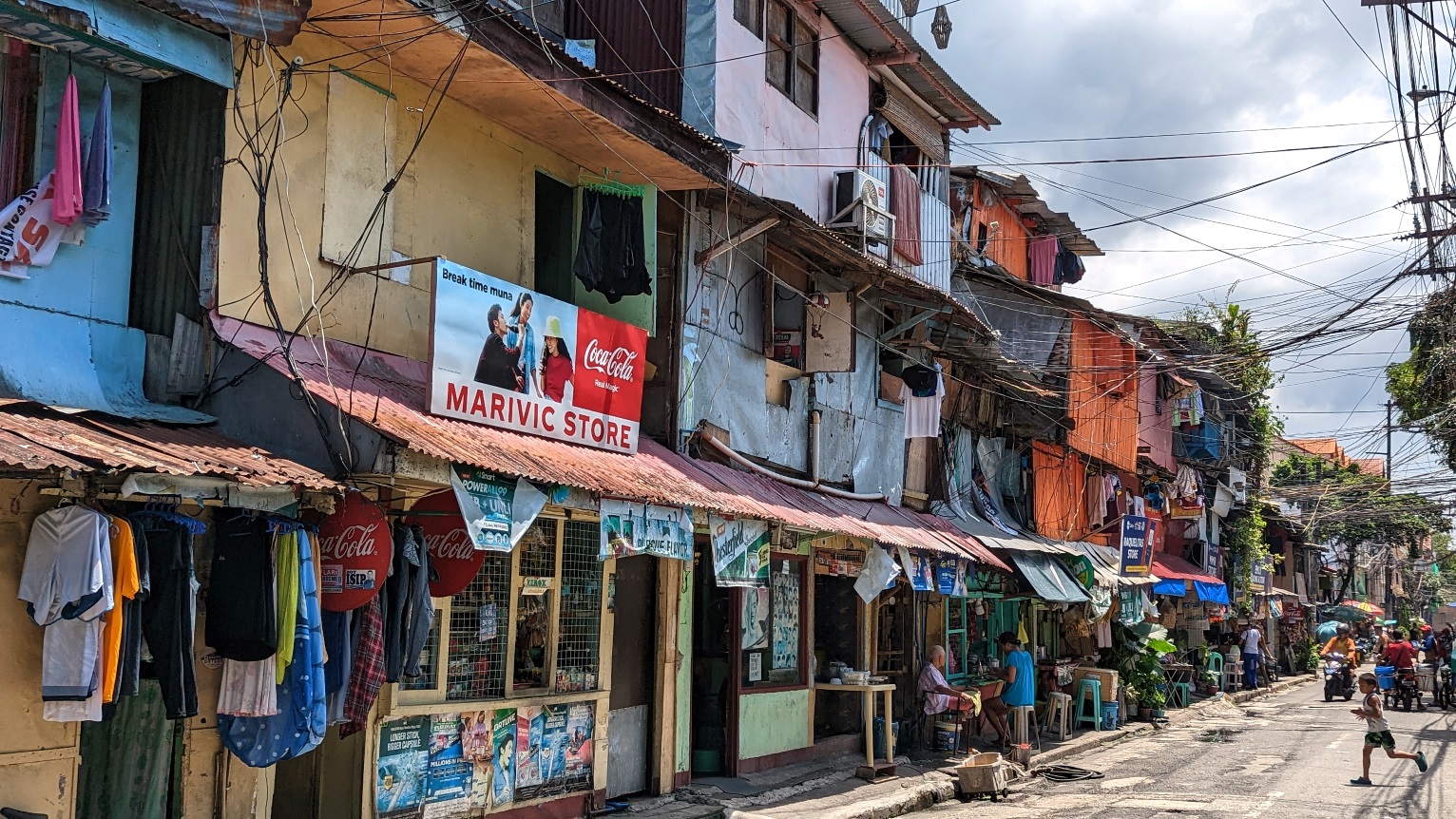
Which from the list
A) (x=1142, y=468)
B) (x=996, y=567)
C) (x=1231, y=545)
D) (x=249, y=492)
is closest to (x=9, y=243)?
(x=249, y=492)

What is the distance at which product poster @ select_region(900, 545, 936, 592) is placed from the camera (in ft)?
52.1

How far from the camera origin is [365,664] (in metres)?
9.14

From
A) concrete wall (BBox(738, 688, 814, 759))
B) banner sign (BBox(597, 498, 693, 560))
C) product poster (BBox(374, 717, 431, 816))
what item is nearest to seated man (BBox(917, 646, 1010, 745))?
concrete wall (BBox(738, 688, 814, 759))

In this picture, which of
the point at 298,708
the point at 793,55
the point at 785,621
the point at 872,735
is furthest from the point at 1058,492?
the point at 298,708

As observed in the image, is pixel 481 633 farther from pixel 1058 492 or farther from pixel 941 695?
pixel 1058 492

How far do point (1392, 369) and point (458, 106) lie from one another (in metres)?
25.5

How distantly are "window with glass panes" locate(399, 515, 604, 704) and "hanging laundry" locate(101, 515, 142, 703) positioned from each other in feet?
10.1

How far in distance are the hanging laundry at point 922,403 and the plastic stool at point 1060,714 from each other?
5668mm

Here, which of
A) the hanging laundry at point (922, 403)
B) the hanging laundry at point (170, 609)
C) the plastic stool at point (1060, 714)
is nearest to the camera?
the hanging laundry at point (170, 609)

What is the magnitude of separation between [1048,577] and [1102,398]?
275 inches

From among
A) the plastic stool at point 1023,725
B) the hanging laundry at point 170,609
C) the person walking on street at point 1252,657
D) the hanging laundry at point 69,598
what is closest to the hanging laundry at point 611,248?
the hanging laundry at point 170,609

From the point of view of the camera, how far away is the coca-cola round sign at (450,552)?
32.7ft

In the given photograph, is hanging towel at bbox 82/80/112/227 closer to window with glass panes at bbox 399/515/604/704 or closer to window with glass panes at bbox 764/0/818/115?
window with glass panes at bbox 399/515/604/704

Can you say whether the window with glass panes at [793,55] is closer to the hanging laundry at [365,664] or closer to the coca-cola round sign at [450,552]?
the coca-cola round sign at [450,552]
